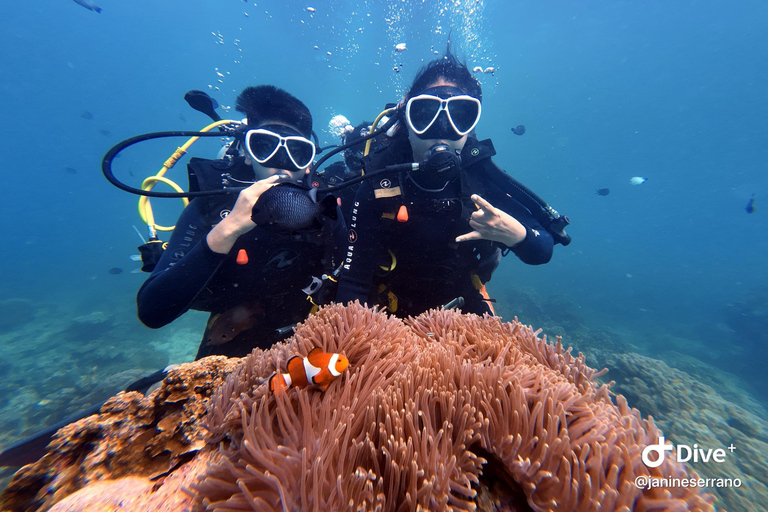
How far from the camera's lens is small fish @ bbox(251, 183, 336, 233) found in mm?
2230

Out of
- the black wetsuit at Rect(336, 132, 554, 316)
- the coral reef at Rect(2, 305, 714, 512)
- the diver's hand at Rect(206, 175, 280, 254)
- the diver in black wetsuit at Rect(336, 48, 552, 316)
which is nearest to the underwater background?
the diver in black wetsuit at Rect(336, 48, 552, 316)

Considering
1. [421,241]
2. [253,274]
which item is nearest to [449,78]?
[421,241]

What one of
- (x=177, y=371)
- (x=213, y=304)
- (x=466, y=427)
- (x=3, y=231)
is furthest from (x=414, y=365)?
(x=3, y=231)

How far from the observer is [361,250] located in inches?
135

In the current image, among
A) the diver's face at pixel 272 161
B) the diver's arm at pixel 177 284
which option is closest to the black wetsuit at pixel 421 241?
the diver's face at pixel 272 161

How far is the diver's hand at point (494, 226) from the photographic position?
9.71 feet

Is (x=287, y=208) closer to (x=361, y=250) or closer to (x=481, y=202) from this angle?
(x=361, y=250)

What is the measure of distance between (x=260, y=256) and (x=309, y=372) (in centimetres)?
259

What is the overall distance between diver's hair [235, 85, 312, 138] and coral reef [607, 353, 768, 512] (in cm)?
926

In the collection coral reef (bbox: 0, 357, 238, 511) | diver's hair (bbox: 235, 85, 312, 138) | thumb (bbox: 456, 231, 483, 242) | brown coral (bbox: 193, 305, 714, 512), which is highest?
diver's hair (bbox: 235, 85, 312, 138)

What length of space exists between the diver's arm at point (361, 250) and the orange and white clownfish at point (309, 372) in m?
1.86

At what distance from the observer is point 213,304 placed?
3.67 m

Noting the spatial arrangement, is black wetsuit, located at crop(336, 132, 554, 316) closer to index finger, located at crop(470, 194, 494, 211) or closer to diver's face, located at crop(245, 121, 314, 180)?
index finger, located at crop(470, 194, 494, 211)

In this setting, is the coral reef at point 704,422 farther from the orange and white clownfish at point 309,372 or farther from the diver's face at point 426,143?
the orange and white clownfish at point 309,372
